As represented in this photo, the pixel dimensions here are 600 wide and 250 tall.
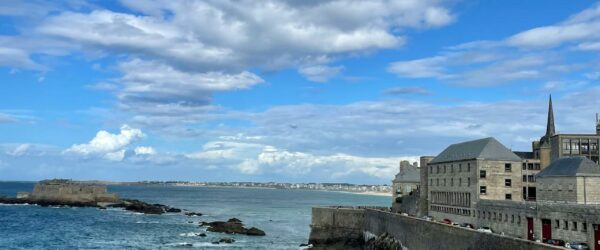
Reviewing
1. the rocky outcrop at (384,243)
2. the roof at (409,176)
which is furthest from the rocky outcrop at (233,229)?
the roof at (409,176)

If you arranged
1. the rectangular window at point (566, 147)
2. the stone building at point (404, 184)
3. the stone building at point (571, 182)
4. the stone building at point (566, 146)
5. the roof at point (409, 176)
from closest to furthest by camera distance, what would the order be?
the stone building at point (571, 182) < the stone building at point (566, 146) < the rectangular window at point (566, 147) < the stone building at point (404, 184) < the roof at point (409, 176)

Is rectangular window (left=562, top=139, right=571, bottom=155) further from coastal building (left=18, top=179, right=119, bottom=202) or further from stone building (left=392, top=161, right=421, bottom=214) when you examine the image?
coastal building (left=18, top=179, right=119, bottom=202)

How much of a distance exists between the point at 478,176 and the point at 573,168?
11.6 m

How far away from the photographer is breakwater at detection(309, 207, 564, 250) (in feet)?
127

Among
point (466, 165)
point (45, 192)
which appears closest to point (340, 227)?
point (466, 165)

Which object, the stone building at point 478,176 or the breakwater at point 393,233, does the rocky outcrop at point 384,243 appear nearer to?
the breakwater at point 393,233

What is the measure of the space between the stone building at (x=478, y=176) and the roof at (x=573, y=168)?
248 inches

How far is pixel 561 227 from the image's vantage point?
138ft

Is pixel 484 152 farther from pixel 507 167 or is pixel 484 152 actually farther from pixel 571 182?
pixel 571 182

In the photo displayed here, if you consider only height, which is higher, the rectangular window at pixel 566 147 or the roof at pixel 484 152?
the rectangular window at pixel 566 147

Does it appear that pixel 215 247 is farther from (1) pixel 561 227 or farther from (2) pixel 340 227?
(1) pixel 561 227

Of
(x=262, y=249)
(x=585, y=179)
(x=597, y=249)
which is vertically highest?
(x=585, y=179)

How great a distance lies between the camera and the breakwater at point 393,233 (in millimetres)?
38719

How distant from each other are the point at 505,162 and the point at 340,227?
26005 mm
